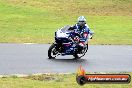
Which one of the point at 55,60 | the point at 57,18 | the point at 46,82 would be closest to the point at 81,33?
the point at 55,60

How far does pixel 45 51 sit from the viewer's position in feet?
60.3

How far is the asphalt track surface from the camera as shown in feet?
47.1

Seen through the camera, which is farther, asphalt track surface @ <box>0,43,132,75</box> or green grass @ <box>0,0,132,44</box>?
green grass @ <box>0,0,132,44</box>

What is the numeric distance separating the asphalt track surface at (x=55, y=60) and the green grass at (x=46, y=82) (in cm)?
131

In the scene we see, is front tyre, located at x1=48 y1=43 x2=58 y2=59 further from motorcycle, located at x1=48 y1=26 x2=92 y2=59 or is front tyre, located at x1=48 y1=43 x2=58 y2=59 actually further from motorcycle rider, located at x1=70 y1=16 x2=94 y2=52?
motorcycle rider, located at x1=70 y1=16 x2=94 y2=52

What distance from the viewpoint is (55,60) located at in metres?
16.4

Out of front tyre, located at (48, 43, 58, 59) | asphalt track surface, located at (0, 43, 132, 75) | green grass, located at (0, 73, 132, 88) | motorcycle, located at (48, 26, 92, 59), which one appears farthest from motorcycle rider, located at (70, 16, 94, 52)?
green grass, located at (0, 73, 132, 88)

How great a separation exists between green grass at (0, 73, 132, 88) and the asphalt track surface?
1.31m

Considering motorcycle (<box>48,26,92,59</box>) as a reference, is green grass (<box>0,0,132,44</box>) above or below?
below

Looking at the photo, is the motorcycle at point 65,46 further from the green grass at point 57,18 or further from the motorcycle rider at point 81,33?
the green grass at point 57,18

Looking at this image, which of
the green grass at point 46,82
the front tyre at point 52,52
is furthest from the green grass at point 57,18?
the green grass at point 46,82

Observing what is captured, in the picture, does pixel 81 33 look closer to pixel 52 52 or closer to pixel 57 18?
pixel 52 52

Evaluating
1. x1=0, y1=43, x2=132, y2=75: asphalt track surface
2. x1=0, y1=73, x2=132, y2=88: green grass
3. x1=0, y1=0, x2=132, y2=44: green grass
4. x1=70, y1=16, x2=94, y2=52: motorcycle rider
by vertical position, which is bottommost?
x1=0, y1=0, x2=132, y2=44: green grass

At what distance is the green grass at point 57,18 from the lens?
2425 centimetres
